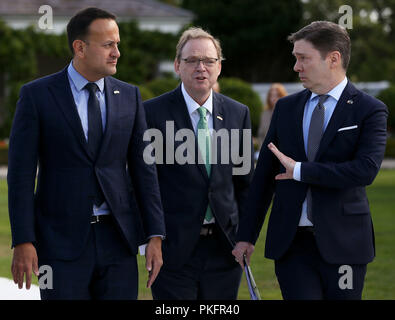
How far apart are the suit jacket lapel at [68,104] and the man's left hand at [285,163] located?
97cm

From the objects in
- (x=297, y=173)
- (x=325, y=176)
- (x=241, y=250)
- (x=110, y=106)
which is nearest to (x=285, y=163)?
(x=297, y=173)

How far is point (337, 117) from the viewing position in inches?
160

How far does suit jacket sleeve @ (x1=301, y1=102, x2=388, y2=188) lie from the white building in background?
1221 inches

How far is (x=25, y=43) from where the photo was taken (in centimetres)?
3303

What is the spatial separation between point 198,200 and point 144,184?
0.67 metres

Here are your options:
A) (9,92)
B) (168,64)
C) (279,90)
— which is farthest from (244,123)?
(168,64)

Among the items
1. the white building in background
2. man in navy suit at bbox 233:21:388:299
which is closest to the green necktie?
man in navy suit at bbox 233:21:388:299

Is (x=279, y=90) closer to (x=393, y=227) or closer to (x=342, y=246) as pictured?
(x=393, y=227)

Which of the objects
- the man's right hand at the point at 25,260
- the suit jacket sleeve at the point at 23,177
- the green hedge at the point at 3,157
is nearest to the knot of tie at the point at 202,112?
the suit jacket sleeve at the point at 23,177

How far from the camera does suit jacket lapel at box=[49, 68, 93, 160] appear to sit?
3.88 m

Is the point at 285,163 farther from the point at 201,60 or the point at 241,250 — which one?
the point at 201,60

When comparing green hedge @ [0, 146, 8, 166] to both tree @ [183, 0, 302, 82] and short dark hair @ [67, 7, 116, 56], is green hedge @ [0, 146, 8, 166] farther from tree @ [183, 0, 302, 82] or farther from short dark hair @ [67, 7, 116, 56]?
short dark hair @ [67, 7, 116, 56]

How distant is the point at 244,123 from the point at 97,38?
4.41 feet

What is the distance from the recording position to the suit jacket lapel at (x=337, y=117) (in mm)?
4043
